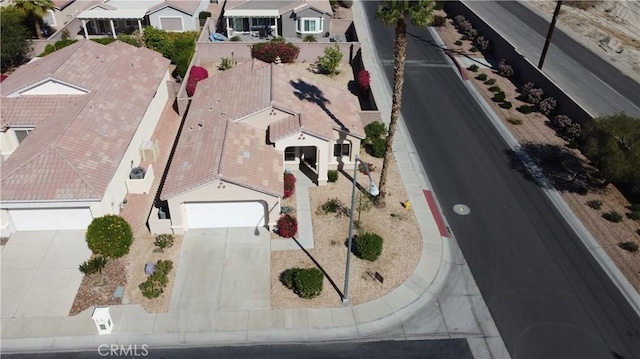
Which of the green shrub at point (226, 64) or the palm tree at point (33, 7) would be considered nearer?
the green shrub at point (226, 64)

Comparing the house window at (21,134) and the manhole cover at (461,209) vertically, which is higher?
the house window at (21,134)

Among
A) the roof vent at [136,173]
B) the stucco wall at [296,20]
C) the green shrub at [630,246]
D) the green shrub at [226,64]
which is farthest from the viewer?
the stucco wall at [296,20]

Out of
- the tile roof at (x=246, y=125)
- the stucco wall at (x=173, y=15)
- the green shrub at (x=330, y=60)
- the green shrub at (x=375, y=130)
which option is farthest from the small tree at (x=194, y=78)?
the green shrub at (x=375, y=130)

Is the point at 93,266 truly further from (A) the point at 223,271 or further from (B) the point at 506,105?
(B) the point at 506,105

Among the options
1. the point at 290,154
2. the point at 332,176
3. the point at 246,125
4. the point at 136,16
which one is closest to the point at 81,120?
the point at 246,125

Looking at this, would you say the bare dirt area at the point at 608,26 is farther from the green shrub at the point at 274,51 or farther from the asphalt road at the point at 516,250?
the green shrub at the point at 274,51

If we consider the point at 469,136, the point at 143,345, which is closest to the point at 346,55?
the point at 469,136

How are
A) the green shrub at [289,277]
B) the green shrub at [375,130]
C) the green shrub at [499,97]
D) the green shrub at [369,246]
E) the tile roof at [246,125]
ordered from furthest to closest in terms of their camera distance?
the green shrub at [499,97], the green shrub at [375,130], the tile roof at [246,125], the green shrub at [369,246], the green shrub at [289,277]

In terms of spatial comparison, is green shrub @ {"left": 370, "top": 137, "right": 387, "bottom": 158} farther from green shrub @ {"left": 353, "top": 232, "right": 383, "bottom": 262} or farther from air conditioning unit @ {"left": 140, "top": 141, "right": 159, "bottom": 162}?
air conditioning unit @ {"left": 140, "top": 141, "right": 159, "bottom": 162}

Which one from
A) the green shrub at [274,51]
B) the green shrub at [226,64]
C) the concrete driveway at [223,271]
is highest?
the green shrub at [274,51]
